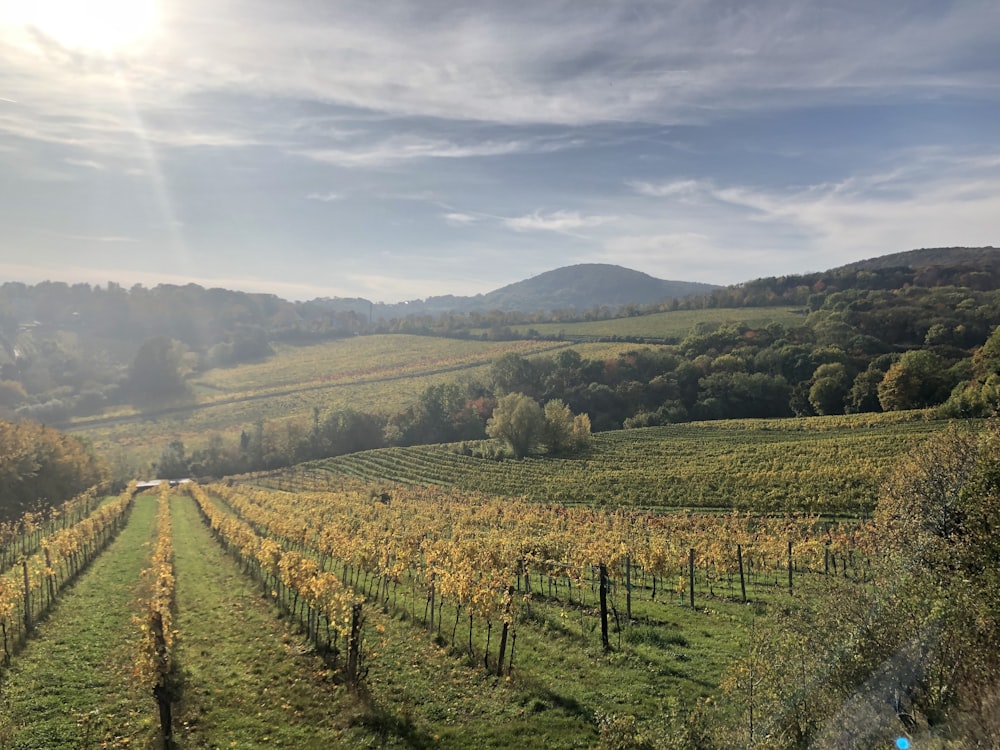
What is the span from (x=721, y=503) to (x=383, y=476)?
48.8 meters

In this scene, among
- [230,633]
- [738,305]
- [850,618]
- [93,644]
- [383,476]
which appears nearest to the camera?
[850,618]

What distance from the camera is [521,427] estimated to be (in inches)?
3110

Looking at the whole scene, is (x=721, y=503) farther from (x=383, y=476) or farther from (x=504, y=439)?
(x=383, y=476)

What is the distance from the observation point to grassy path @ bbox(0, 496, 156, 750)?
41.2 feet

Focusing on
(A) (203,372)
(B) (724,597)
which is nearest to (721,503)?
(B) (724,597)

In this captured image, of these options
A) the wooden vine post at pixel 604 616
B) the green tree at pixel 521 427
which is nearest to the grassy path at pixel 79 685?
the wooden vine post at pixel 604 616

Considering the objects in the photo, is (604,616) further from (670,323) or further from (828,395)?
(670,323)

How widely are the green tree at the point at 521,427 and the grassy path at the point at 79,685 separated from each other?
5721cm

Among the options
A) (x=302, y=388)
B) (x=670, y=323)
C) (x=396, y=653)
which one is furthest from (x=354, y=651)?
(x=670, y=323)

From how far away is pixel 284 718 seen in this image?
13.5 meters

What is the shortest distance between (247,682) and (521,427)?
211 feet

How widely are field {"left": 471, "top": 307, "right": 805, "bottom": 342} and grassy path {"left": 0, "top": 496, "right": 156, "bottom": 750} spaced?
12399 centimetres

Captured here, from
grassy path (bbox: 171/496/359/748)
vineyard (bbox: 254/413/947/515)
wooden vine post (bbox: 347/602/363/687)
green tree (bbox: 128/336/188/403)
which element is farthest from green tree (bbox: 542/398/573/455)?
green tree (bbox: 128/336/188/403)

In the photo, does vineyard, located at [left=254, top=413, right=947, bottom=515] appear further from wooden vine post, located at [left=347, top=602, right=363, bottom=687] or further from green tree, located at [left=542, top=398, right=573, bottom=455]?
wooden vine post, located at [left=347, top=602, right=363, bottom=687]
